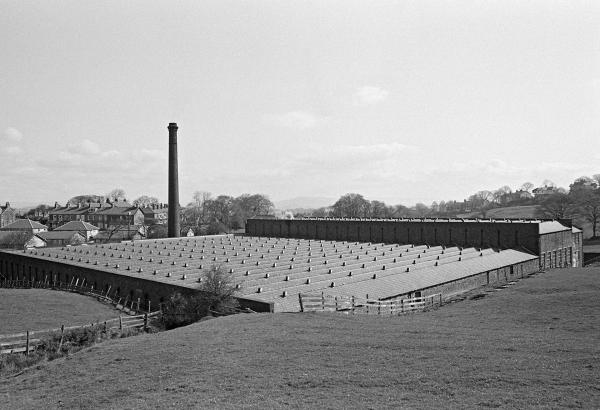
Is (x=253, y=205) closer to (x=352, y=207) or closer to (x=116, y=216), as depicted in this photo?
(x=352, y=207)

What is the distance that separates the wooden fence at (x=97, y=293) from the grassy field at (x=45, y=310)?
93cm

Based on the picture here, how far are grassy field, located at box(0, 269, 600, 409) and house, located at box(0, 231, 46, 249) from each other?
277 ft

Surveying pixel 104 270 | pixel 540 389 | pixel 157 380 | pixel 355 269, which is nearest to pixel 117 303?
pixel 104 270

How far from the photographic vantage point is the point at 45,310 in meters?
31.9

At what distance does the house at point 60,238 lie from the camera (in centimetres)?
9688

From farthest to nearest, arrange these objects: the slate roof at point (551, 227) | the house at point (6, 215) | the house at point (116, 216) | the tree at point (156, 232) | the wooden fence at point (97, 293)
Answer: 1. the house at point (116, 216)
2. the house at point (6, 215)
3. the tree at point (156, 232)
4. the slate roof at point (551, 227)
5. the wooden fence at point (97, 293)

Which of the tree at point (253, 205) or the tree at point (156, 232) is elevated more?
the tree at point (253, 205)

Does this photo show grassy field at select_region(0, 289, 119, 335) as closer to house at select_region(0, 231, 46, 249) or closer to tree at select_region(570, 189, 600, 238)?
house at select_region(0, 231, 46, 249)

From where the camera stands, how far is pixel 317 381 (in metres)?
13.7

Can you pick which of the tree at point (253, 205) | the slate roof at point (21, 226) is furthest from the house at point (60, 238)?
the tree at point (253, 205)

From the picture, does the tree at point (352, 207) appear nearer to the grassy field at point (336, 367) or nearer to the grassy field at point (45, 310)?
the grassy field at point (45, 310)

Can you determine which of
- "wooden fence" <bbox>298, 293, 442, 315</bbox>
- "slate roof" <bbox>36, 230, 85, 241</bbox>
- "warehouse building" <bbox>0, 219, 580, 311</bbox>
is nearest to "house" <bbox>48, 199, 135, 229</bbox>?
"slate roof" <bbox>36, 230, 85, 241</bbox>

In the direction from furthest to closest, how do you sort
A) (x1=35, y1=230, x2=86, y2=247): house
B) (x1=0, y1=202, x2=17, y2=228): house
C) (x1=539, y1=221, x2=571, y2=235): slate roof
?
(x1=0, y1=202, x2=17, y2=228): house < (x1=35, y1=230, x2=86, y2=247): house < (x1=539, y1=221, x2=571, y2=235): slate roof

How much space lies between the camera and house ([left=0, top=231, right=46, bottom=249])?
93925mm
